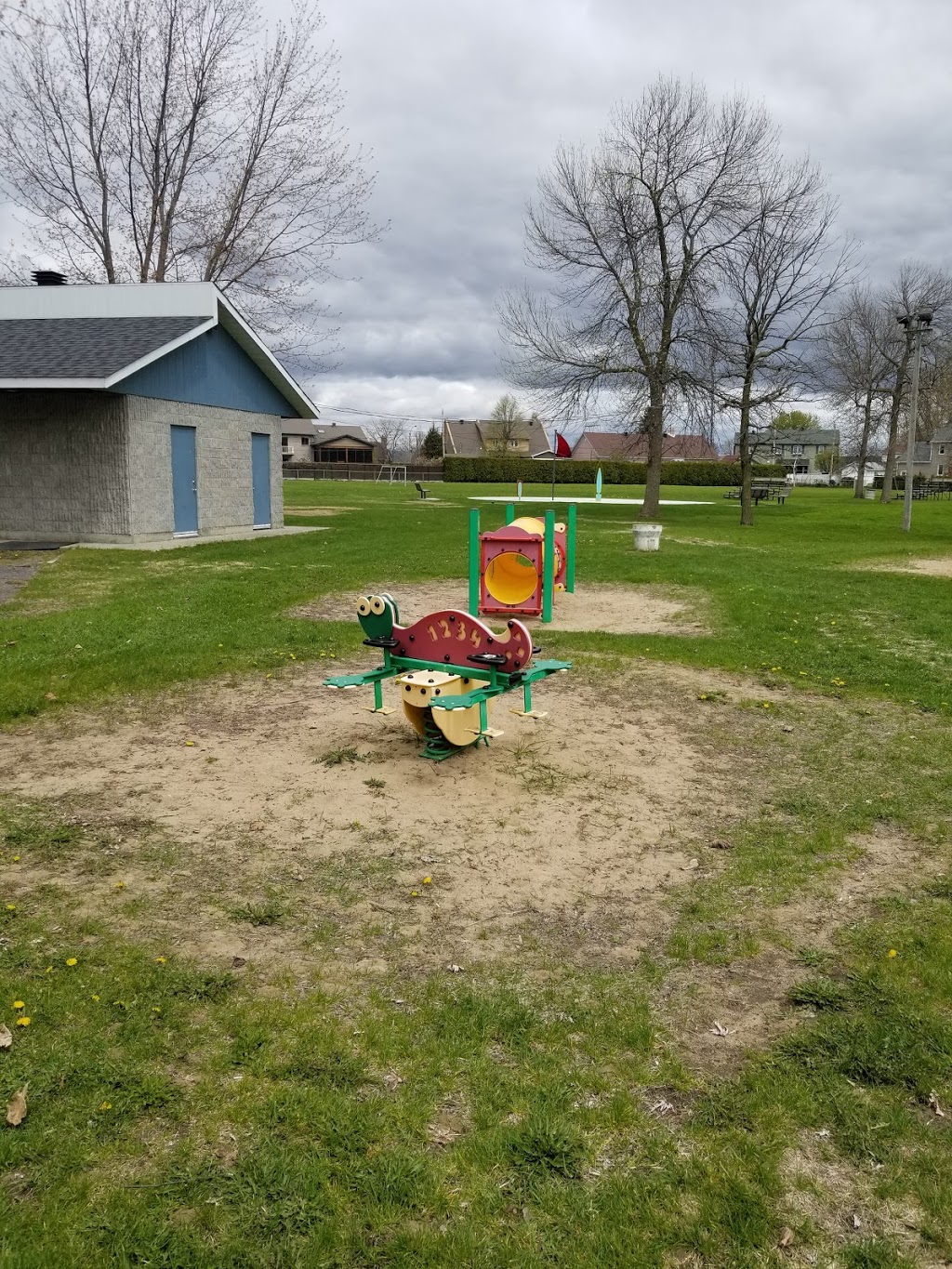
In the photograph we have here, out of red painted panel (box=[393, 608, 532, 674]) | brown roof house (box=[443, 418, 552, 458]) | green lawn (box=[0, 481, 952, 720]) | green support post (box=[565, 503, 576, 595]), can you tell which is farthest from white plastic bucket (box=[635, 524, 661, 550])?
brown roof house (box=[443, 418, 552, 458])

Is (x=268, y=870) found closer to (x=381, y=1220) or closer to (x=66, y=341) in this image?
(x=381, y=1220)

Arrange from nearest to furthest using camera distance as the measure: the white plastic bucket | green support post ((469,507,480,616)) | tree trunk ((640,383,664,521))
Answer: green support post ((469,507,480,616)) → the white plastic bucket → tree trunk ((640,383,664,521))

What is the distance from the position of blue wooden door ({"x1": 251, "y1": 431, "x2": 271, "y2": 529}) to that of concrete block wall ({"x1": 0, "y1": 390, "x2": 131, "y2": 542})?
15.9ft

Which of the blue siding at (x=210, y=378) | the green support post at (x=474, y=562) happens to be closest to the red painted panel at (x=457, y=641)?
the green support post at (x=474, y=562)

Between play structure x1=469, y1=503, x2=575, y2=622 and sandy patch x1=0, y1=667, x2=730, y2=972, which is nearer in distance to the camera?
sandy patch x1=0, y1=667, x2=730, y2=972

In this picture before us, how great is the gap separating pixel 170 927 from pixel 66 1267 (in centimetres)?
167

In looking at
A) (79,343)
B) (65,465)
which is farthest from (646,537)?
(79,343)

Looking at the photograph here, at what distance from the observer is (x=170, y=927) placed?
3826mm

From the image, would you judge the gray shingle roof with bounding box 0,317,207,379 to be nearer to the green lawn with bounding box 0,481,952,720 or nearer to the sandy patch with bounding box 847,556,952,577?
the green lawn with bounding box 0,481,952,720

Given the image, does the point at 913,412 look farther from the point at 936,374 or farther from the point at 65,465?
the point at 936,374

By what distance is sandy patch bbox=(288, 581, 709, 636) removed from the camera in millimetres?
10898

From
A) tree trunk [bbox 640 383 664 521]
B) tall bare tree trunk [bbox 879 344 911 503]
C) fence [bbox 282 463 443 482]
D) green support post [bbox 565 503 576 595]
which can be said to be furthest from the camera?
fence [bbox 282 463 443 482]

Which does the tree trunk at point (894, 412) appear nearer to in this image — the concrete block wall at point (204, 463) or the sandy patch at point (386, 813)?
the concrete block wall at point (204, 463)

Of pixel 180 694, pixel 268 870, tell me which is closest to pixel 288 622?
pixel 180 694
